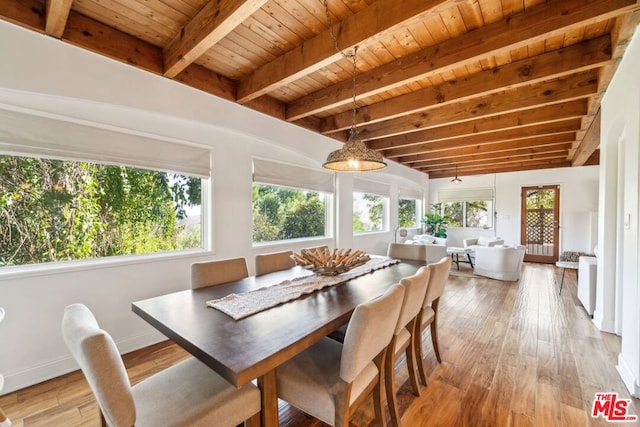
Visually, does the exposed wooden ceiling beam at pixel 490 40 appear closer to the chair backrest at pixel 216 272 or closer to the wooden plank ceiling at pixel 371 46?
the wooden plank ceiling at pixel 371 46

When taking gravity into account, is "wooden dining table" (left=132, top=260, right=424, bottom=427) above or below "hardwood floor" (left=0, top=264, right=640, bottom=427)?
above

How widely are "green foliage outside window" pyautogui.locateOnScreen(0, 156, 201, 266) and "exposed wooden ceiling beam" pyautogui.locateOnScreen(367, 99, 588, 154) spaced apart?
3.40 meters

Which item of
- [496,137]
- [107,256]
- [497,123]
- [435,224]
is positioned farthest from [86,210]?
[435,224]

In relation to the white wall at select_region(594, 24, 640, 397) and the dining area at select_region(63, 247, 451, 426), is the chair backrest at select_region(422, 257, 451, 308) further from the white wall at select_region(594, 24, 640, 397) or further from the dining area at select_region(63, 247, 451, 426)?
the white wall at select_region(594, 24, 640, 397)

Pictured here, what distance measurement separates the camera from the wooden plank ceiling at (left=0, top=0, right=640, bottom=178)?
174 centimetres

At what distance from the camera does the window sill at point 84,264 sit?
75.3 inches

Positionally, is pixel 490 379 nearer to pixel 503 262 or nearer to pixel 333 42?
pixel 333 42

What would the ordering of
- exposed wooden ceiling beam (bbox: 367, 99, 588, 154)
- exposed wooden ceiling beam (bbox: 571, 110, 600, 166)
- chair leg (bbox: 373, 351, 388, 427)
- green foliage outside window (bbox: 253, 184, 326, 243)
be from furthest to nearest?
green foliage outside window (bbox: 253, 184, 326, 243) → exposed wooden ceiling beam (bbox: 571, 110, 600, 166) → exposed wooden ceiling beam (bbox: 367, 99, 588, 154) → chair leg (bbox: 373, 351, 388, 427)

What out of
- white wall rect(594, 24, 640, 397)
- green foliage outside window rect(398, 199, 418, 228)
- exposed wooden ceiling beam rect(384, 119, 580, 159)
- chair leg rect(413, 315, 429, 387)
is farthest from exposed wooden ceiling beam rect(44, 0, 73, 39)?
green foliage outside window rect(398, 199, 418, 228)

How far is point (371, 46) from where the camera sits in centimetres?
224

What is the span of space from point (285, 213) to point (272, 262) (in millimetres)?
1554

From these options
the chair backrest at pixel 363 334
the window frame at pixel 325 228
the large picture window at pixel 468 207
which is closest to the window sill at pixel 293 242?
the window frame at pixel 325 228

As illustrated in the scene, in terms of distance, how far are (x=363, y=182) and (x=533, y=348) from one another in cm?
354

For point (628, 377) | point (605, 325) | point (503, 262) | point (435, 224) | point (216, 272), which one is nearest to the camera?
Answer: point (628, 377)
